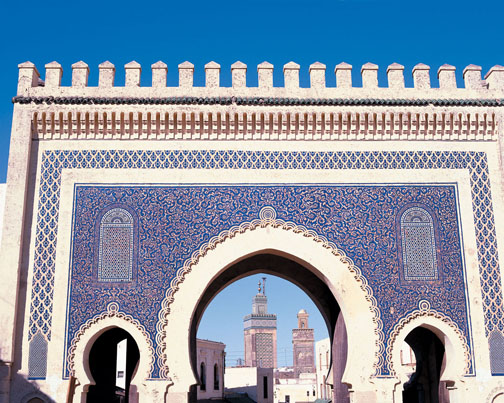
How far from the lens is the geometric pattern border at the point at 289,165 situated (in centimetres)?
614

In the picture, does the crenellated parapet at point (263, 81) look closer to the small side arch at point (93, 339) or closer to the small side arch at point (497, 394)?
the small side arch at point (93, 339)

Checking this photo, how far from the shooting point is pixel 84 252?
612 centimetres

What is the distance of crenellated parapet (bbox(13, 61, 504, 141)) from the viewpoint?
645cm

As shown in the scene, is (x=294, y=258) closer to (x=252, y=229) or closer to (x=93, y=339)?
(x=252, y=229)

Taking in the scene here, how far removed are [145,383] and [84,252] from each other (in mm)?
1365

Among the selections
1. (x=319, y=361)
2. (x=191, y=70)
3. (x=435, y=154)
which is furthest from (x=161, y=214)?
(x=319, y=361)

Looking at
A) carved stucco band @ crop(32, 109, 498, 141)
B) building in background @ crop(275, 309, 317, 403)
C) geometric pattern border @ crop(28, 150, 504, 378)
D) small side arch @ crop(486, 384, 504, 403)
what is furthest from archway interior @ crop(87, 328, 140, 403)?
building in background @ crop(275, 309, 317, 403)

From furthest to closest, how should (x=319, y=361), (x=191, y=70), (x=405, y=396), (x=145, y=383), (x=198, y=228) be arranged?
(x=319, y=361)
(x=405, y=396)
(x=191, y=70)
(x=198, y=228)
(x=145, y=383)

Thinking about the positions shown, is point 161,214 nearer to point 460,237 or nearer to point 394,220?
point 394,220

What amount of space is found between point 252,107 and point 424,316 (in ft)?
8.75

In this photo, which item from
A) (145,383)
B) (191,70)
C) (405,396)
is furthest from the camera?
(405,396)

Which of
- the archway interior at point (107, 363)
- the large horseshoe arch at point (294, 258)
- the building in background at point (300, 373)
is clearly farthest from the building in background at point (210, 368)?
the large horseshoe arch at point (294, 258)

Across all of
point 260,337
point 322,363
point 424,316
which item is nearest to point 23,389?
point 424,316

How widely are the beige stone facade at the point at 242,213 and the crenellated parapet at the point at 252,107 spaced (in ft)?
0.05
